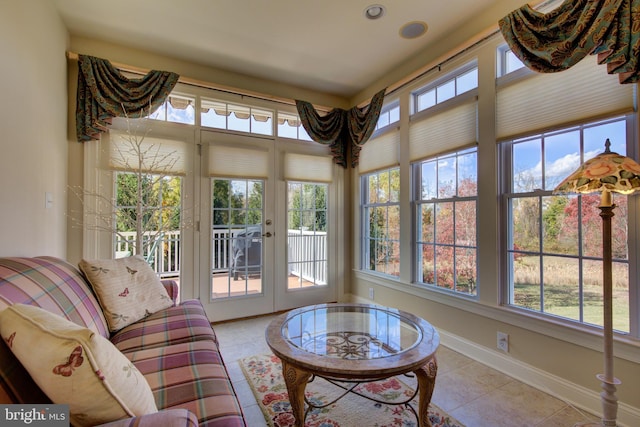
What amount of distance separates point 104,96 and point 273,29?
5.27 feet

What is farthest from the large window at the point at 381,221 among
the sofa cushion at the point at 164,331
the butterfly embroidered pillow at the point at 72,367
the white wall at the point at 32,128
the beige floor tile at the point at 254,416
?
the white wall at the point at 32,128

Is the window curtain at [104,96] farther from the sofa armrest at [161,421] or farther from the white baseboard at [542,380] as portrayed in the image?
the white baseboard at [542,380]

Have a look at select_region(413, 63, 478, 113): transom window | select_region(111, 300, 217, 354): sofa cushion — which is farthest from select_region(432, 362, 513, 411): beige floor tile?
select_region(413, 63, 478, 113): transom window

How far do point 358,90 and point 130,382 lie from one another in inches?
146

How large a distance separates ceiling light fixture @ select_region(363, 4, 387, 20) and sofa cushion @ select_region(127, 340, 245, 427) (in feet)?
8.45

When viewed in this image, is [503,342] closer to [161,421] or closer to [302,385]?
[302,385]

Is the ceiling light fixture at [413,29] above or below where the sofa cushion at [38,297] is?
above

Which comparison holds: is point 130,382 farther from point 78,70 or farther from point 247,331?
point 78,70

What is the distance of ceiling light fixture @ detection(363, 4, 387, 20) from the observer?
2.27 meters

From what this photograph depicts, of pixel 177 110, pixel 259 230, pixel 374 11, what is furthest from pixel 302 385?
pixel 177 110

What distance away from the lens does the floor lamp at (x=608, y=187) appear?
1306 millimetres

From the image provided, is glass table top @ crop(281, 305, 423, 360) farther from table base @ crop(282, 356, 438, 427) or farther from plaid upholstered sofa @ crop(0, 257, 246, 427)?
plaid upholstered sofa @ crop(0, 257, 246, 427)

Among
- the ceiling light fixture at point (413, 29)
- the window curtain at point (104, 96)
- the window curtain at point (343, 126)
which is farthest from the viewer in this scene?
the window curtain at point (343, 126)

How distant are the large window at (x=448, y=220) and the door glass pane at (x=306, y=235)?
127cm
